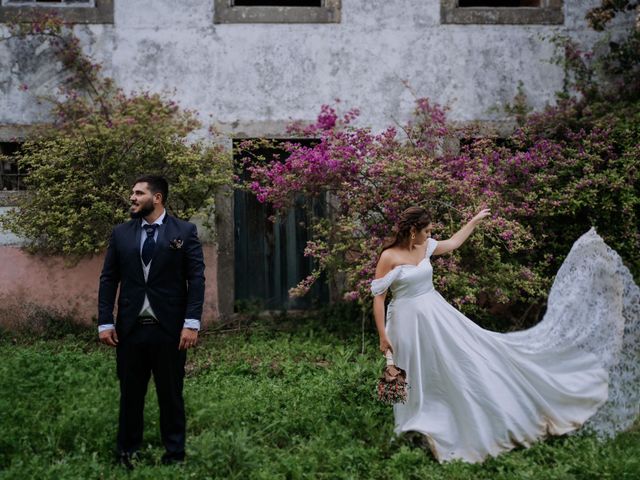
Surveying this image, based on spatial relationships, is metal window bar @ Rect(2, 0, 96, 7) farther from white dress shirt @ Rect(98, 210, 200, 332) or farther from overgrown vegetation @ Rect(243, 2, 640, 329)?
white dress shirt @ Rect(98, 210, 200, 332)

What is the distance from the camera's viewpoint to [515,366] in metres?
5.49

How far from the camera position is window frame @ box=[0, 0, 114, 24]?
9.55 metres

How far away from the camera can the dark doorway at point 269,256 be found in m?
10.1

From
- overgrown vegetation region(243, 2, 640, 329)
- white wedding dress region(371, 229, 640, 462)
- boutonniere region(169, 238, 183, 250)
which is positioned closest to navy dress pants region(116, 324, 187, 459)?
boutonniere region(169, 238, 183, 250)

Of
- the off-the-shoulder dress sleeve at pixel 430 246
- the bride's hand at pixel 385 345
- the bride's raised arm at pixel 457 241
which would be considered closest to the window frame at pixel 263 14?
the bride's raised arm at pixel 457 241

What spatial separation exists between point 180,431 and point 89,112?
564 centimetres

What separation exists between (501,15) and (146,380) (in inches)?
281

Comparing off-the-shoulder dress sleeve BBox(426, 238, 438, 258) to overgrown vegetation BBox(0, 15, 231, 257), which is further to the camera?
overgrown vegetation BBox(0, 15, 231, 257)

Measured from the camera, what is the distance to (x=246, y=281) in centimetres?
1013

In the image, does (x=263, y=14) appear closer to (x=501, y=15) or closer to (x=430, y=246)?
(x=501, y=15)

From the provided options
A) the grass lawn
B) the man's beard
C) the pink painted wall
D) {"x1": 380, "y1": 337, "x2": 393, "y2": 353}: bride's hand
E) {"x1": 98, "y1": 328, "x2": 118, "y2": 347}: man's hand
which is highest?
the man's beard

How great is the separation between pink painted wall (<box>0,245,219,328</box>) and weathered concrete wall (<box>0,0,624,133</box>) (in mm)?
1839

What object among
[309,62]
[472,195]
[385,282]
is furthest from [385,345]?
[309,62]

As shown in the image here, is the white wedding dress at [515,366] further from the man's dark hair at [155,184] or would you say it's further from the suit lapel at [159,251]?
the man's dark hair at [155,184]
